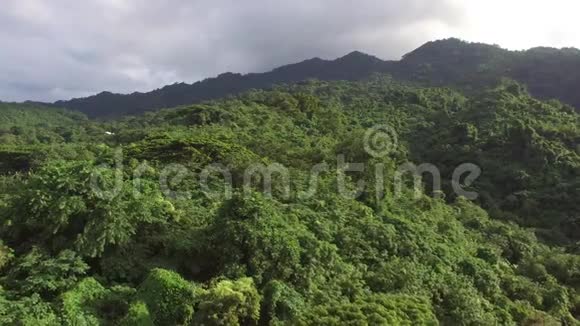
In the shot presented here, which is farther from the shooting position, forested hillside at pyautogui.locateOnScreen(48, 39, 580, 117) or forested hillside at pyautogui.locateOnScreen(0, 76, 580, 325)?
forested hillside at pyautogui.locateOnScreen(48, 39, 580, 117)

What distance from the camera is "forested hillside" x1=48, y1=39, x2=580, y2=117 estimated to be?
82062mm

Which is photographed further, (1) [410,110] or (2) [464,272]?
(1) [410,110]

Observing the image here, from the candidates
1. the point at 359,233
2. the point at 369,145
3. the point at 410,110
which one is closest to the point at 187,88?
the point at 410,110

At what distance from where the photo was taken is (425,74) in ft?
319

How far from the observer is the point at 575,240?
30.6 m

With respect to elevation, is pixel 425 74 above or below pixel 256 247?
above

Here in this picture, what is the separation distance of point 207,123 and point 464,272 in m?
22.4

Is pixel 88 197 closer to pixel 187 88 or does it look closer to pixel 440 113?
pixel 440 113

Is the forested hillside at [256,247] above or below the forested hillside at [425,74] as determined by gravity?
below

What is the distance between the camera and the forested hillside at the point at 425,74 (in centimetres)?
8206

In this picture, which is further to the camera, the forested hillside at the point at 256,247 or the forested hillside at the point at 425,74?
the forested hillside at the point at 425,74

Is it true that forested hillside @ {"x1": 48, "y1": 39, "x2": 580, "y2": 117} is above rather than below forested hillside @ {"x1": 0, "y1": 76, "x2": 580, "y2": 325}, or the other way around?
above

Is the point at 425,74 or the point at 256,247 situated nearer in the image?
the point at 256,247

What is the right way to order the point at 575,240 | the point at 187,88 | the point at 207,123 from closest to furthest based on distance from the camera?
1. the point at 575,240
2. the point at 207,123
3. the point at 187,88
